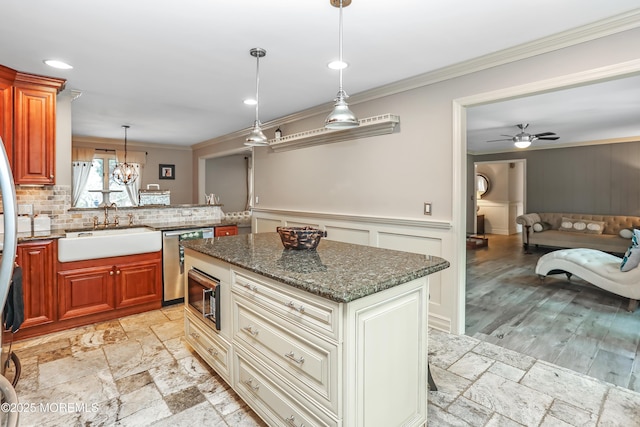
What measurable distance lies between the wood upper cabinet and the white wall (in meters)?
2.79

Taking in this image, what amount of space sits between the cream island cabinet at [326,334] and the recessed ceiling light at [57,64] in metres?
2.24

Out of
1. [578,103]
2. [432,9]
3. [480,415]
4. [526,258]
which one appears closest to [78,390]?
[480,415]

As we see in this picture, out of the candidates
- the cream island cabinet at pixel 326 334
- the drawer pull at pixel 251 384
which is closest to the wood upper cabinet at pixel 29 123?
the cream island cabinet at pixel 326 334

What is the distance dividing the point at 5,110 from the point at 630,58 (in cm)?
481

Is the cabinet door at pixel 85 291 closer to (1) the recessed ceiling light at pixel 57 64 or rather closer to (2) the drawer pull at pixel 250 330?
(1) the recessed ceiling light at pixel 57 64

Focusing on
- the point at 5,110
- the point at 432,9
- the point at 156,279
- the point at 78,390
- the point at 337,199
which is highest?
the point at 432,9

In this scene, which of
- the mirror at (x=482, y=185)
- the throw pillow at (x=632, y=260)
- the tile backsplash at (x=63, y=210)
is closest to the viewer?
the tile backsplash at (x=63, y=210)

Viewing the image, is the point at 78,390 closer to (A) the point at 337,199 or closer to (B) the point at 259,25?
(B) the point at 259,25

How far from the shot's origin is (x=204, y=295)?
7.47 ft

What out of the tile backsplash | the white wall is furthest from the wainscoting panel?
the tile backsplash

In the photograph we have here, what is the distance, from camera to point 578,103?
416cm

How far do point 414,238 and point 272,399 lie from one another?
81.6 inches

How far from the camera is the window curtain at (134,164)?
23.8 feet

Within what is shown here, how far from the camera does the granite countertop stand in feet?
4.63
